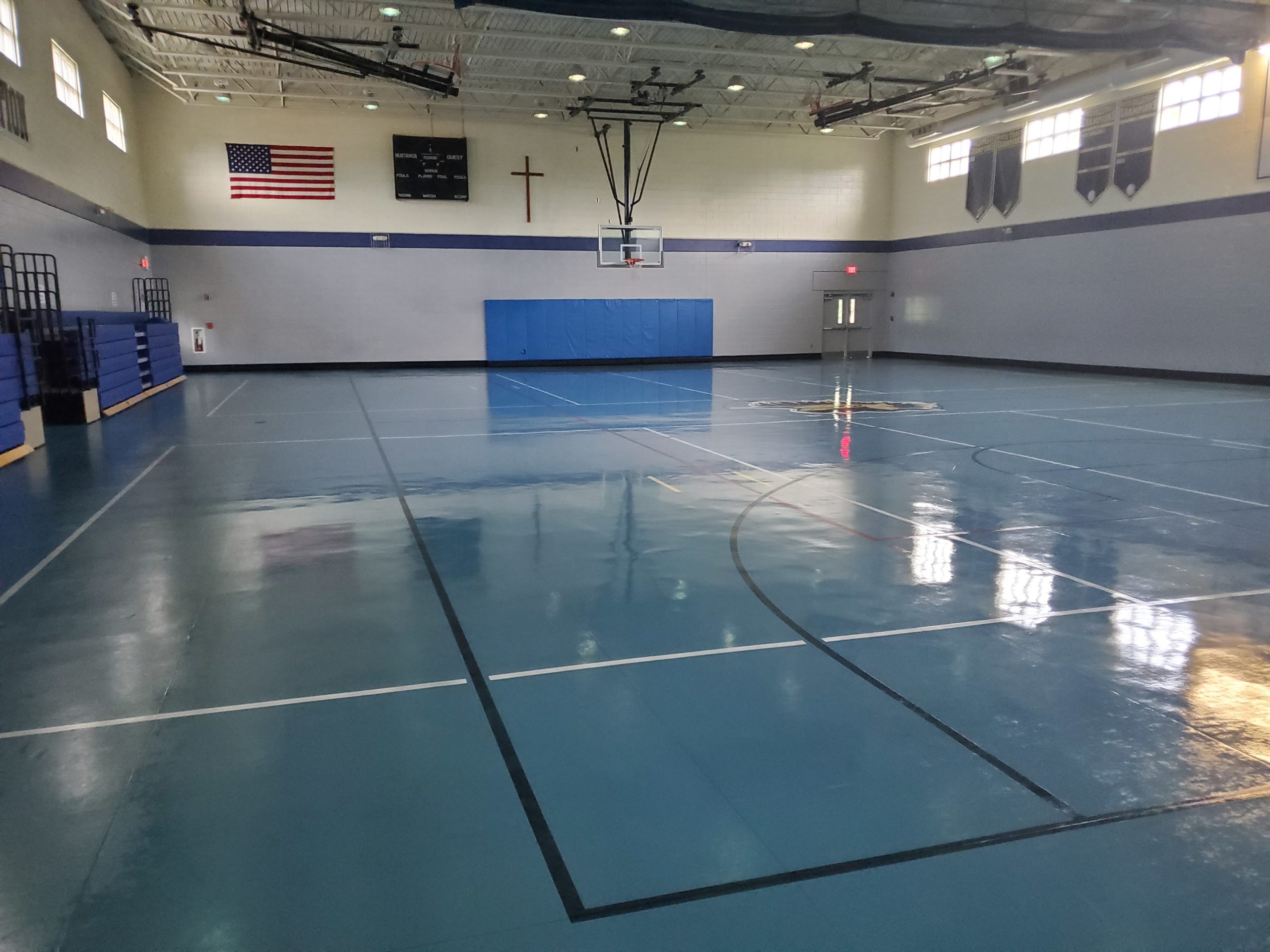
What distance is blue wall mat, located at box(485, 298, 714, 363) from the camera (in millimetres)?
28016

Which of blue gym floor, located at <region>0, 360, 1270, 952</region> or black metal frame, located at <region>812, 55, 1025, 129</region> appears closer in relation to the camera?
blue gym floor, located at <region>0, 360, 1270, 952</region>

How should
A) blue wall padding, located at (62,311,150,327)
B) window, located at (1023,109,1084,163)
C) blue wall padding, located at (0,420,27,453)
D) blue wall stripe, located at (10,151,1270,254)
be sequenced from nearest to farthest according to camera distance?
blue wall padding, located at (0,420,27,453), blue wall padding, located at (62,311,150,327), blue wall stripe, located at (10,151,1270,254), window, located at (1023,109,1084,163)

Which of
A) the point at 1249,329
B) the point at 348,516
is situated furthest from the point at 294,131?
the point at 1249,329

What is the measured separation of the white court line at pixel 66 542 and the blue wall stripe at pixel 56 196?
6.74 m

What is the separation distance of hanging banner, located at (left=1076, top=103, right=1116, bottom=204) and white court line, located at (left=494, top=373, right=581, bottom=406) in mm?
15018

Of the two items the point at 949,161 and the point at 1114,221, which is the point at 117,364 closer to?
the point at 1114,221

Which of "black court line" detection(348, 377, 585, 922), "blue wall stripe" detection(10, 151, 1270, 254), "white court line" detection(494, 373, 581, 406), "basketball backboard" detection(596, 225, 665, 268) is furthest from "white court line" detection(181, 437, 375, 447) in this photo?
"basketball backboard" detection(596, 225, 665, 268)

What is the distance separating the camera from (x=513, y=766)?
3311 mm

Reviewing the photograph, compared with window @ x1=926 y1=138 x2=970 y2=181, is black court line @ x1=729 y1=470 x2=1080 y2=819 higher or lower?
lower

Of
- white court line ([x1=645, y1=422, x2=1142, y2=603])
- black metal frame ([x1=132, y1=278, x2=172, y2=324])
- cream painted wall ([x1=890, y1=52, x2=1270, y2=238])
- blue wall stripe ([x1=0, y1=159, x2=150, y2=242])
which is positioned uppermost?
cream painted wall ([x1=890, y1=52, x2=1270, y2=238])

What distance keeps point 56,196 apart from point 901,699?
17254 millimetres

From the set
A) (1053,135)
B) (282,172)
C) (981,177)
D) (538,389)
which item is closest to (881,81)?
(1053,135)

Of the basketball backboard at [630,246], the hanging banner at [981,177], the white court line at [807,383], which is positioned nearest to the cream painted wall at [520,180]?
the basketball backboard at [630,246]

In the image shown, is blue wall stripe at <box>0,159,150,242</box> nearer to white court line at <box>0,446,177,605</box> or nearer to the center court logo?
white court line at <box>0,446,177,605</box>
